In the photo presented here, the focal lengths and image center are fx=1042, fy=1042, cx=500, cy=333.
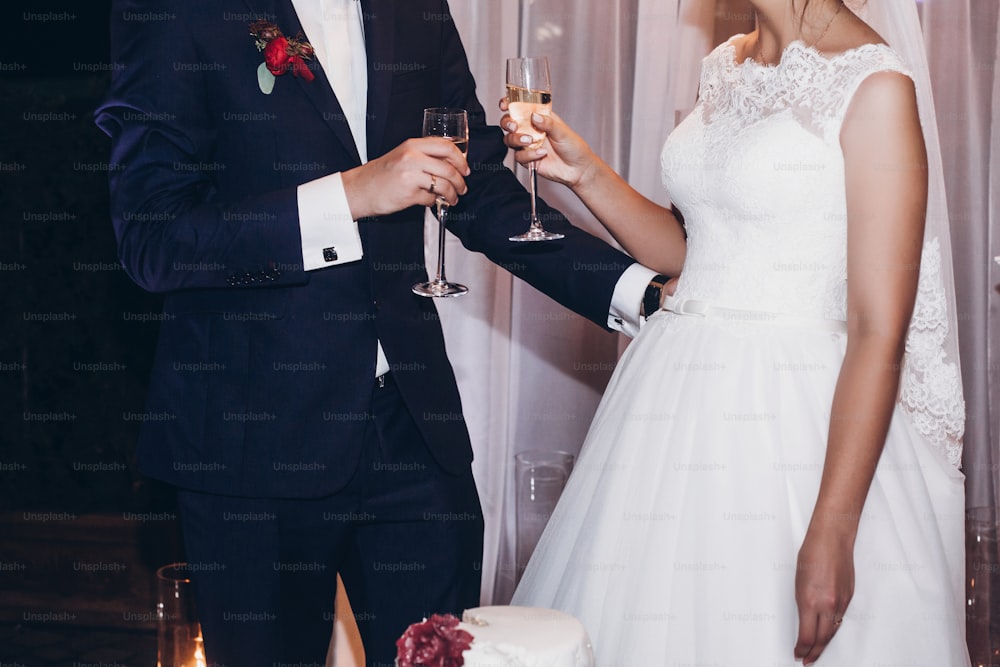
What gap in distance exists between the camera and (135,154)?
5.61 ft

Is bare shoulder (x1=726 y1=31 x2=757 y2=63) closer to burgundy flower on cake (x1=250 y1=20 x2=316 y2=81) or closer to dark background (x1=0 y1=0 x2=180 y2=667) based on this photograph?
burgundy flower on cake (x1=250 y1=20 x2=316 y2=81)

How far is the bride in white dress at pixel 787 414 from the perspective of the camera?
4.96ft

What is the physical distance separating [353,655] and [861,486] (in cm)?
166

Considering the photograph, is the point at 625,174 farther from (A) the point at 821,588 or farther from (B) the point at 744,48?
(A) the point at 821,588

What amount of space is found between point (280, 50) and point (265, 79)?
0.05 meters

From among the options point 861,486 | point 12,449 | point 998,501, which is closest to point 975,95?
point 998,501

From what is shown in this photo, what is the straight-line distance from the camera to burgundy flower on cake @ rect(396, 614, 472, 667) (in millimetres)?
1243

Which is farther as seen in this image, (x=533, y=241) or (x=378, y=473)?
(x=533, y=241)

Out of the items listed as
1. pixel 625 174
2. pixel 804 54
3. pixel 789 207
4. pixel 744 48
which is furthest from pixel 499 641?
pixel 625 174

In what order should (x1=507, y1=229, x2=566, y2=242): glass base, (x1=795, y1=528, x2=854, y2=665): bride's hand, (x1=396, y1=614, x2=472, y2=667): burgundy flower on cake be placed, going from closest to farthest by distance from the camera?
(x1=396, y1=614, x2=472, y2=667): burgundy flower on cake, (x1=795, y1=528, x2=854, y2=665): bride's hand, (x1=507, y1=229, x2=566, y2=242): glass base

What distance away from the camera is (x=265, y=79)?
1.72 m

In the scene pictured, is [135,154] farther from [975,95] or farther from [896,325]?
[975,95]

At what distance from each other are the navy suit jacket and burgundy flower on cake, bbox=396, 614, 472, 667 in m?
0.51

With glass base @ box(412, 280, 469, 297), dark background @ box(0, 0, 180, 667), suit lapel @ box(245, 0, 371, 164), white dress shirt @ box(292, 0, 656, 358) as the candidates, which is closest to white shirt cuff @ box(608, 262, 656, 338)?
white dress shirt @ box(292, 0, 656, 358)
